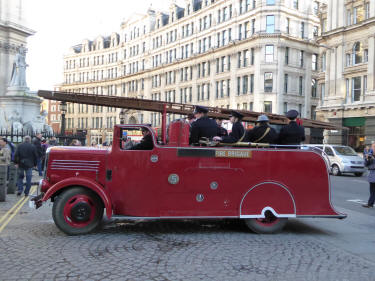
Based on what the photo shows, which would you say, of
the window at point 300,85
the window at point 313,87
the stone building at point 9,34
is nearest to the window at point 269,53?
the window at point 300,85

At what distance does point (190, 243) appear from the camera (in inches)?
242

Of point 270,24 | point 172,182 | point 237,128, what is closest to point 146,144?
point 172,182

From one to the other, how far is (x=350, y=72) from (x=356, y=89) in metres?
1.79

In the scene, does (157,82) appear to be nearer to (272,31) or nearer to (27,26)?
(272,31)

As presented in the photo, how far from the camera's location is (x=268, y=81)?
154ft

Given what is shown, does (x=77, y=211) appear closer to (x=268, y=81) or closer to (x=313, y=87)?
(x=268, y=81)

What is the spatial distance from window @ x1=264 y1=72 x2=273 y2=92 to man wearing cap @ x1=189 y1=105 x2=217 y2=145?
41546 millimetres

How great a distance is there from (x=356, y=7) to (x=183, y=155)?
3468 cm

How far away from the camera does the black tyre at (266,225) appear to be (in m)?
6.93

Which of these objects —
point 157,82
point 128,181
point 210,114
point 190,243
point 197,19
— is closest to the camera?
point 190,243

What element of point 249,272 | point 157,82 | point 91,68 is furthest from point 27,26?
point 91,68

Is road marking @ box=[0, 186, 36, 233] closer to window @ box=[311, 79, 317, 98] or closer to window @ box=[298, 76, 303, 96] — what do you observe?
window @ box=[298, 76, 303, 96]

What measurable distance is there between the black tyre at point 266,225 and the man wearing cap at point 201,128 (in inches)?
73.3

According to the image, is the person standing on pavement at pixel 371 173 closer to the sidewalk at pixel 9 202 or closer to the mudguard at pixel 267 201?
the mudguard at pixel 267 201
